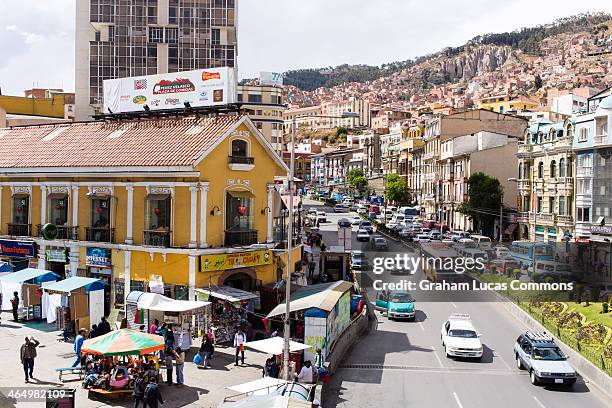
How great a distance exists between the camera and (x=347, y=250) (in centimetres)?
5081

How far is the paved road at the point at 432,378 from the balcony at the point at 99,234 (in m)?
13.8

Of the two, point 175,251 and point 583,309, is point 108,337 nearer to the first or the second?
point 175,251

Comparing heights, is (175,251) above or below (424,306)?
above

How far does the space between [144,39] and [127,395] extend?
238 feet

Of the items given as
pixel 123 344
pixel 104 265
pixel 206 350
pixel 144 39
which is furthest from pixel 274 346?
pixel 144 39

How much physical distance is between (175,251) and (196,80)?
1104 cm

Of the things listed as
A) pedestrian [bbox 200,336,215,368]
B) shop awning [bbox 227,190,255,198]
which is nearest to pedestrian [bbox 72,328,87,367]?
pedestrian [bbox 200,336,215,368]

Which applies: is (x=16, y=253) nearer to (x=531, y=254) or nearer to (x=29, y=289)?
(x=29, y=289)

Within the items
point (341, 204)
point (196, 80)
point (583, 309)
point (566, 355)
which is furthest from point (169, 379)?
point (341, 204)

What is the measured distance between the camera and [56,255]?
35.9 meters

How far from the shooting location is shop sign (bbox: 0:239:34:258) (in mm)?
37094

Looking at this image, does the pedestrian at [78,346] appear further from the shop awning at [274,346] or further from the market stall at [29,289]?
the market stall at [29,289]

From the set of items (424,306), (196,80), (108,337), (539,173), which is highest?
(196,80)

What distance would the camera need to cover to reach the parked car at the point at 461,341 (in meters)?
28.2
